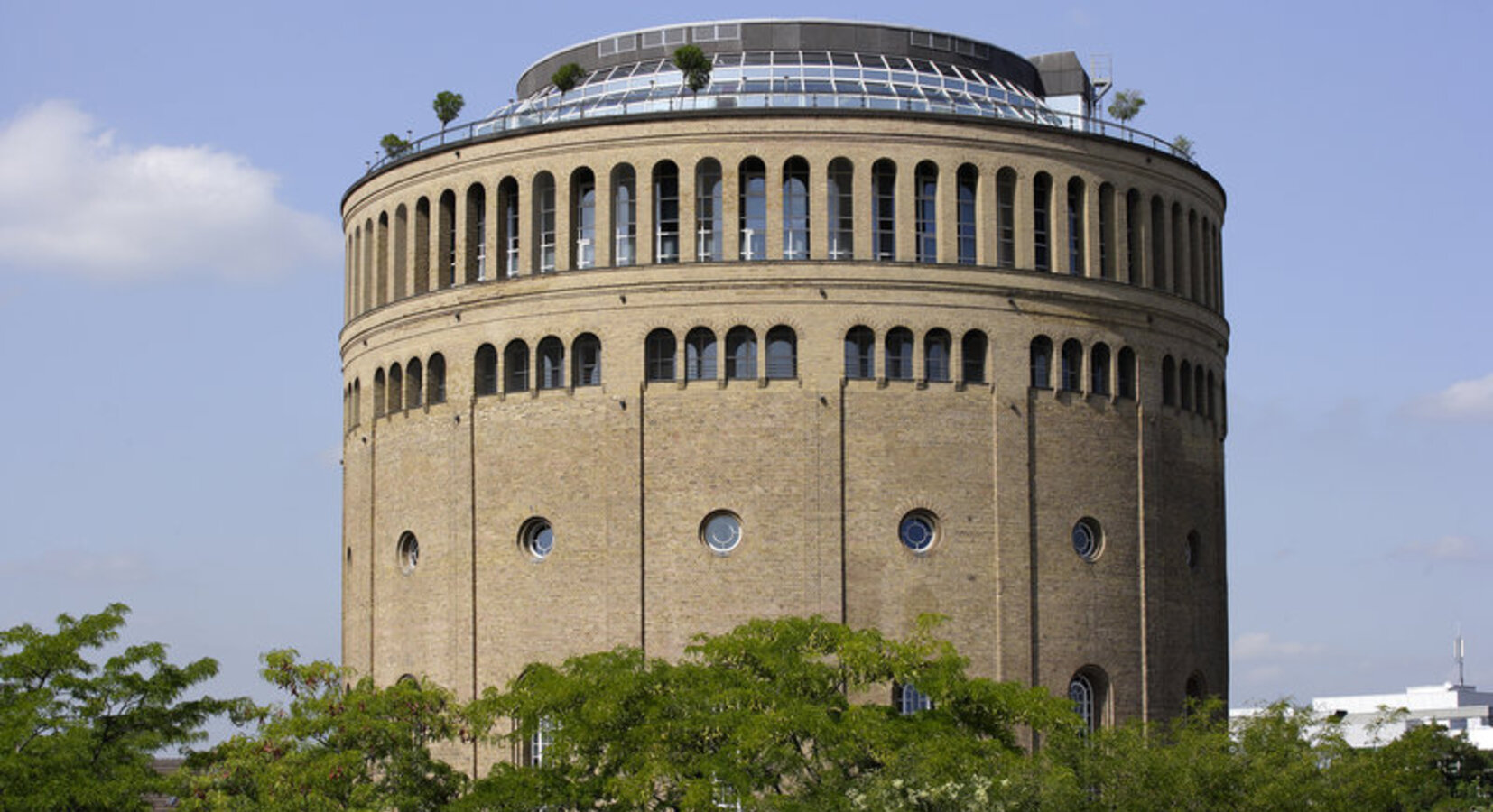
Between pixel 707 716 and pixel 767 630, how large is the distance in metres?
3.30

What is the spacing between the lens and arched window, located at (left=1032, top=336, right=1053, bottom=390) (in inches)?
2202

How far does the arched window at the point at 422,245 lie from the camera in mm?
59156

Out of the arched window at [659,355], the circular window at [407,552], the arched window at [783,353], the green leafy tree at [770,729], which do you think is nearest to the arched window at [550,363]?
the arched window at [659,355]

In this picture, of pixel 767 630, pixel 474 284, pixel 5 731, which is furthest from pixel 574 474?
pixel 5 731

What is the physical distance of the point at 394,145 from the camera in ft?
200

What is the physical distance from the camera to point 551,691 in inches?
1729

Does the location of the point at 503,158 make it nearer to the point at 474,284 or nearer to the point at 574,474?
the point at 474,284

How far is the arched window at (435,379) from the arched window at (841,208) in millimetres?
10649

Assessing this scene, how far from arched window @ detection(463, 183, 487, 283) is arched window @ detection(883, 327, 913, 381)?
10697mm

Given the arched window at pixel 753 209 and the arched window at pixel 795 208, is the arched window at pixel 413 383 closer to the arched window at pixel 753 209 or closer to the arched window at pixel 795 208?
the arched window at pixel 753 209

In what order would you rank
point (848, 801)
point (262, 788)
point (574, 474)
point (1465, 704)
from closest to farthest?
point (848, 801)
point (262, 788)
point (574, 474)
point (1465, 704)

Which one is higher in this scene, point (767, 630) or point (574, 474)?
point (574, 474)

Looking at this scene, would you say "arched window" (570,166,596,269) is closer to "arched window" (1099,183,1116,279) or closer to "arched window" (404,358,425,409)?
"arched window" (404,358,425,409)

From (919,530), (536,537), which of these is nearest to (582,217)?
(536,537)
